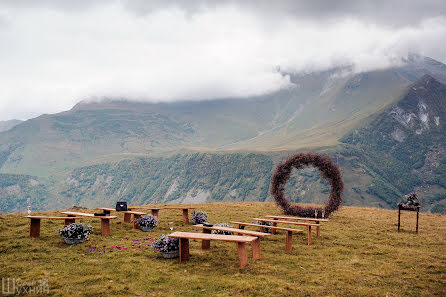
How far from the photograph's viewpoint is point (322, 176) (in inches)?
928

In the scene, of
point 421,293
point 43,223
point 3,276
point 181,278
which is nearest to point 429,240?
point 421,293

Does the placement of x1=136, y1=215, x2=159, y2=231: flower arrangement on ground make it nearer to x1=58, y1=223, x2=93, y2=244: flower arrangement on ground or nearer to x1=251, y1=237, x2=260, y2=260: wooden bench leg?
x1=58, y1=223, x2=93, y2=244: flower arrangement on ground

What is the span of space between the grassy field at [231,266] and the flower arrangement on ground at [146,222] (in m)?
0.38

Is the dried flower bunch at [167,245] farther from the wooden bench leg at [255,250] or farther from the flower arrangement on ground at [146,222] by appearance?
the flower arrangement on ground at [146,222]

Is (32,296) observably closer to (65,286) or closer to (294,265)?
(65,286)

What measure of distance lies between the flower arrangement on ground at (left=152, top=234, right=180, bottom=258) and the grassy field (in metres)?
0.38

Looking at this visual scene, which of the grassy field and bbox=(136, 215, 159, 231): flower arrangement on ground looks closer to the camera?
the grassy field

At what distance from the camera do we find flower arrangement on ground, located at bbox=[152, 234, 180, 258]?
1205cm

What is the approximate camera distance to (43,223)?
1709 centimetres

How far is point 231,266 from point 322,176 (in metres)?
14.1

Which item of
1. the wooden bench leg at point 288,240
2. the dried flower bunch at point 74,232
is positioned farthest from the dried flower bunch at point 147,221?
the wooden bench leg at point 288,240

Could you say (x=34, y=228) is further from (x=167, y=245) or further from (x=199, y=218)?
(x=199, y=218)

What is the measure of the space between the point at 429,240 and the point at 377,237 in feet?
6.93

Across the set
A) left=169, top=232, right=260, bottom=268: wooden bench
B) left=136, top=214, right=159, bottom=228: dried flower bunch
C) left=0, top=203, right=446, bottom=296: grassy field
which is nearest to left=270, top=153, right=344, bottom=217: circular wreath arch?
left=0, top=203, right=446, bottom=296: grassy field
